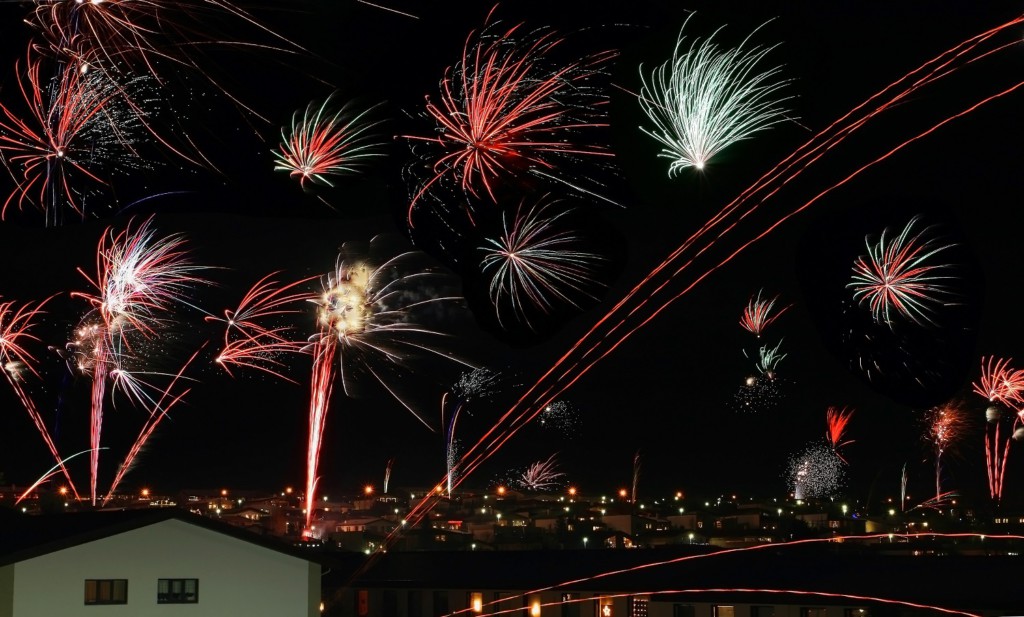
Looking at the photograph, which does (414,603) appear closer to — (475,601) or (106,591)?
(475,601)

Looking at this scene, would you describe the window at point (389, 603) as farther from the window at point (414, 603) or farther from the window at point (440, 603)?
the window at point (440, 603)

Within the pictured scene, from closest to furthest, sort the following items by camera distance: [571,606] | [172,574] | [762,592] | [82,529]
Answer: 1. [82,529]
2. [172,574]
3. [762,592]
4. [571,606]

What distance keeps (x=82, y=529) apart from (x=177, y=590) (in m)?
2.24

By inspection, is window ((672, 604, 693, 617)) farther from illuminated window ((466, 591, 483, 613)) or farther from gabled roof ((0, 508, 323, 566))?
gabled roof ((0, 508, 323, 566))

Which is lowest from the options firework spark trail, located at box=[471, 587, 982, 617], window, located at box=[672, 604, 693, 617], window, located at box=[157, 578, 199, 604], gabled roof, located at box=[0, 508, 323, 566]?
window, located at box=[672, 604, 693, 617]

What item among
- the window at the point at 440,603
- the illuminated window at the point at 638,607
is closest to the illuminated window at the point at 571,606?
the illuminated window at the point at 638,607

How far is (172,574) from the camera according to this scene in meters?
20.5

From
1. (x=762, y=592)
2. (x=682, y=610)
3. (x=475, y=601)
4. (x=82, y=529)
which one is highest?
(x=82, y=529)

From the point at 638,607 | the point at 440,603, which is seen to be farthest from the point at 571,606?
the point at 440,603

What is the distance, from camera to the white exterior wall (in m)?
19.1

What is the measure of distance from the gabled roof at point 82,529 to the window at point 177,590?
1044mm

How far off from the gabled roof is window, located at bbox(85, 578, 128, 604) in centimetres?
94

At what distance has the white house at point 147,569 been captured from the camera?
746 inches

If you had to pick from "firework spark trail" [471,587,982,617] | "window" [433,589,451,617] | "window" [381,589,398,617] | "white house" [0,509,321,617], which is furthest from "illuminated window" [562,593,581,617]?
"white house" [0,509,321,617]
